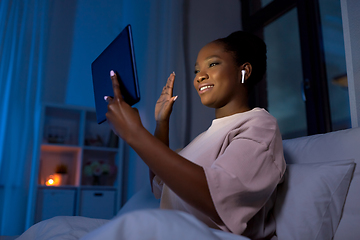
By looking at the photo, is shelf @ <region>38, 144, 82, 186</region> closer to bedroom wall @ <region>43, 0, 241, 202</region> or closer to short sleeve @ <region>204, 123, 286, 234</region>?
bedroom wall @ <region>43, 0, 241, 202</region>

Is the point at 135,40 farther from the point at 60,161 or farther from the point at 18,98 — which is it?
the point at 60,161

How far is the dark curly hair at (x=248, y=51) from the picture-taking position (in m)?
1.19

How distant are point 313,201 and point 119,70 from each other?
68 cm

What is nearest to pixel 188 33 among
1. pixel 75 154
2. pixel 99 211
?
pixel 75 154

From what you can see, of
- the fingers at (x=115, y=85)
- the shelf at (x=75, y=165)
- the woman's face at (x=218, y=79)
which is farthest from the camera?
the shelf at (x=75, y=165)

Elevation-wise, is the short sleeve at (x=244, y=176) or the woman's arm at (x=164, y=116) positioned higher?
the woman's arm at (x=164, y=116)

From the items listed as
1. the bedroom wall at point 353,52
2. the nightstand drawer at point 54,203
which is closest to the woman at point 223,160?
the bedroom wall at point 353,52

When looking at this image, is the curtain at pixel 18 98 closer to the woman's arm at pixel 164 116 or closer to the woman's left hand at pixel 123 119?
the woman's arm at pixel 164 116

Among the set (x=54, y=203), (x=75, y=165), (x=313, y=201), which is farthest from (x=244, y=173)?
(x=75, y=165)

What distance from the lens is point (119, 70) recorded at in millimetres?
957

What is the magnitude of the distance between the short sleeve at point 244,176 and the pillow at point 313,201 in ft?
0.47

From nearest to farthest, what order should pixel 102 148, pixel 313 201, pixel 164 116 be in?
pixel 313 201 → pixel 164 116 → pixel 102 148

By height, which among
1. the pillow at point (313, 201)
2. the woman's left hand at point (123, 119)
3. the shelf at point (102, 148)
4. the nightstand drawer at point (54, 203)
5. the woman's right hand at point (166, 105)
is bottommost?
the nightstand drawer at point (54, 203)

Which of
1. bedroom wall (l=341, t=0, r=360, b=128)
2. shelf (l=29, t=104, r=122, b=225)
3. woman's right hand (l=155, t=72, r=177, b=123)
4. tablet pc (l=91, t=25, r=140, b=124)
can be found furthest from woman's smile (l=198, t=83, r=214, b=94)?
shelf (l=29, t=104, r=122, b=225)
